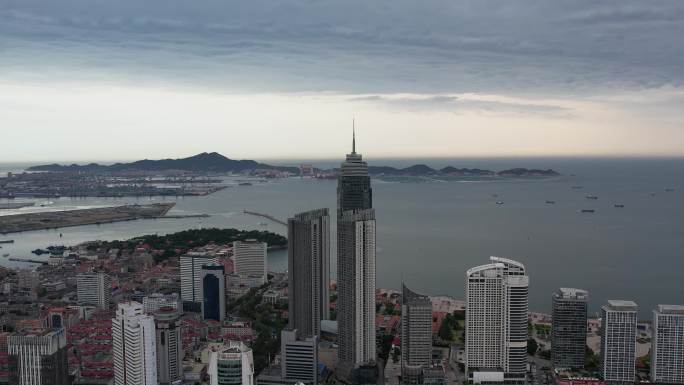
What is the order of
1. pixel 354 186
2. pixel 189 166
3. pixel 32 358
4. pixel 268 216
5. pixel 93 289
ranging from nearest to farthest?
pixel 32 358
pixel 354 186
pixel 93 289
pixel 268 216
pixel 189 166

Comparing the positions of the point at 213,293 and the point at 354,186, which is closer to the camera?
the point at 213,293

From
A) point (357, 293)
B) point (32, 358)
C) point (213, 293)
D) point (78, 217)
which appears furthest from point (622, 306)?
point (78, 217)

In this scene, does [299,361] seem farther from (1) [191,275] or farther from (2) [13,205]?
(2) [13,205]

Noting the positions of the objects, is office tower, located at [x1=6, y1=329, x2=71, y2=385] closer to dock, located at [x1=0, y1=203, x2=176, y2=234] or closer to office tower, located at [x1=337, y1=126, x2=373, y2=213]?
office tower, located at [x1=337, y1=126, x2=373, y2=213]

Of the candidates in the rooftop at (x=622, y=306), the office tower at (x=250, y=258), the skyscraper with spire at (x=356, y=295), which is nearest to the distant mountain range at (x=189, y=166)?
the office tower at (x=250, y=258)

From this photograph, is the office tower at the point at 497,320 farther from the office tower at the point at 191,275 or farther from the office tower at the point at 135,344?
the office tower at the point at 191,275

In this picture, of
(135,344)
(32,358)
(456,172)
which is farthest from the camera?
(456,172)
